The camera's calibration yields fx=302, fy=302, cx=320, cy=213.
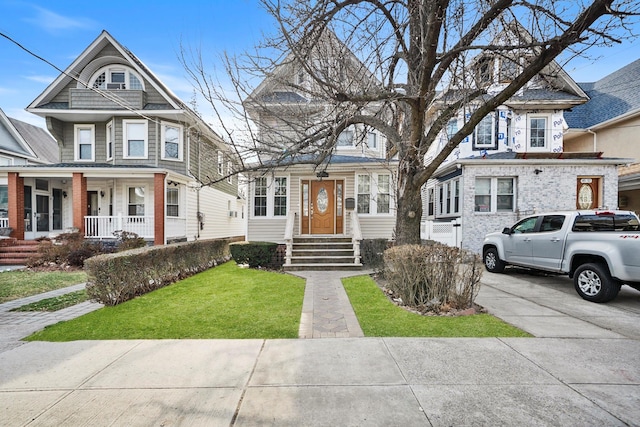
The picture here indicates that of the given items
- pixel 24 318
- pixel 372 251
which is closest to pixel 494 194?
pixel 372 251

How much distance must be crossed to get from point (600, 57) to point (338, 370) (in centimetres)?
763

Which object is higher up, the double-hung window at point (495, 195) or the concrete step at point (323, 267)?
the double-hung window at point (495, 195)

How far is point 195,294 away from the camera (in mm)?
6484

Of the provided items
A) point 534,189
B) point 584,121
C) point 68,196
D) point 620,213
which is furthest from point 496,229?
point 68,196

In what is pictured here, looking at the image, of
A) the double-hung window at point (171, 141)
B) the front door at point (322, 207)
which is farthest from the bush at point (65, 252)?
the front door at point (322, 207)

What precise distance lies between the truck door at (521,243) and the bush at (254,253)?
7259 mm

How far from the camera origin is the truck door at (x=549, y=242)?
277 inches

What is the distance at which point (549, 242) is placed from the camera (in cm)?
729

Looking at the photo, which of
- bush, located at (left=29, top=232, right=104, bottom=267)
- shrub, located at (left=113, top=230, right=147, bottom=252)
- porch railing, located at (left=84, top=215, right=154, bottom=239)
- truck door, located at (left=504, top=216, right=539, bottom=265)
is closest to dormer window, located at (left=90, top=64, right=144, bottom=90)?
porch railing, located at (left=84, top=215, right=154, bottom=239)

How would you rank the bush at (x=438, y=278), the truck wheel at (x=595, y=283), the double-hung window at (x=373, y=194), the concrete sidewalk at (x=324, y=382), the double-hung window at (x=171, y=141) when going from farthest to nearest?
the double-hung window at (x=171, y=141) → the double-hung window at (x=373, y=194) → the truck wheel at (x=595, y=283) → the bush at (x=438, y=278) → the concrete sidewalk at (x=324, y=382)

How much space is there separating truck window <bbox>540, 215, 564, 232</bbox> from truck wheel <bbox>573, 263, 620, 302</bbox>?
1.24 meters

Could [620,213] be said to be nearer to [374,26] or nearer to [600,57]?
[600,57]

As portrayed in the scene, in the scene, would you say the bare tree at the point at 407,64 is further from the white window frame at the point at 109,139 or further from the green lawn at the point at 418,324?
the white window frame at the point at 109,139

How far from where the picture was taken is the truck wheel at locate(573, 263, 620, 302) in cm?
588
